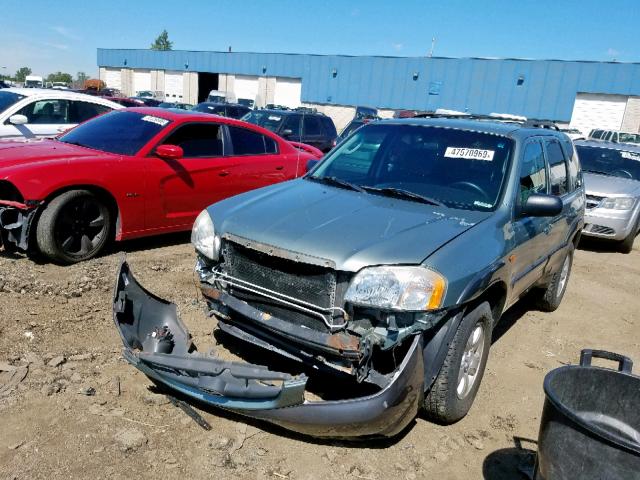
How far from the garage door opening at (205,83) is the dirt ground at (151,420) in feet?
147

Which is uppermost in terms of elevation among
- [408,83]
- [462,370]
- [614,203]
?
[408,83]

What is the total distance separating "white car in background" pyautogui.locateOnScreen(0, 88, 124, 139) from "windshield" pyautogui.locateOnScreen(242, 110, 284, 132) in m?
4.52

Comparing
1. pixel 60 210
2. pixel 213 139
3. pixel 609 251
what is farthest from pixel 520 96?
pixel 60 210

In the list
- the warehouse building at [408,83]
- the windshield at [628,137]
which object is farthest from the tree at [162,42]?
the windshield at [628,137]

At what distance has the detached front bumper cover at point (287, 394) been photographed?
8.38 ft

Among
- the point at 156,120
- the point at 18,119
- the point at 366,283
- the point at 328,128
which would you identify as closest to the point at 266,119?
the point at 328,128

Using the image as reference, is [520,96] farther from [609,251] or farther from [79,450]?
[79,450]

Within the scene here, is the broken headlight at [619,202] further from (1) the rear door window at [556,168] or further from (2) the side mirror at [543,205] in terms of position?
(2) the side mirror at [543,205]

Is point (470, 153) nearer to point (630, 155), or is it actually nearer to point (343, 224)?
point (343, 224)

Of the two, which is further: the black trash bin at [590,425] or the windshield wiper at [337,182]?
the windshield wiper at [337,182]

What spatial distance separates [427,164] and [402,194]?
42cm

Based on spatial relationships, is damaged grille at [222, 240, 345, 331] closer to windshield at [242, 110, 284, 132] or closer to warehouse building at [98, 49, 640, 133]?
windshield at [242, 110, 284, 132]

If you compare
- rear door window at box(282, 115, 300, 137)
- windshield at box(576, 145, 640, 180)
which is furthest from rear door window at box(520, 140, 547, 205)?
rear door window at box(282, 115, 300, 137)

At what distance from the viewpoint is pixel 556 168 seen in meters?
4.60
